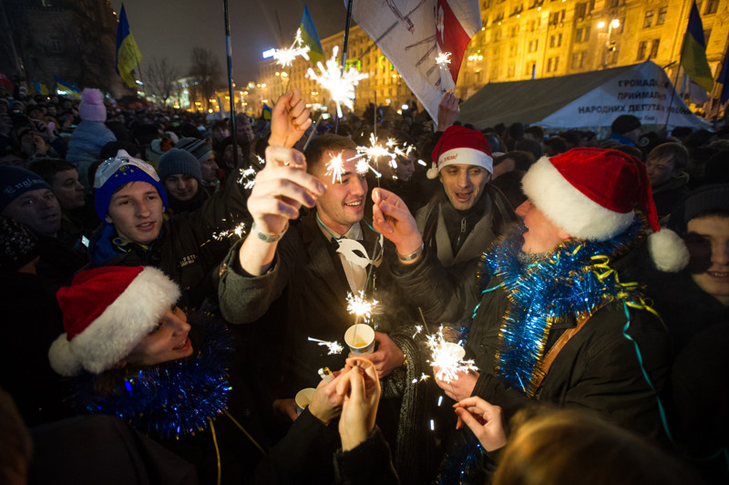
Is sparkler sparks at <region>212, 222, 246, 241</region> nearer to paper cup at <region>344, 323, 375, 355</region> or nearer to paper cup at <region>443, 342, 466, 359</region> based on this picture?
paper cup at <region>344, 323, 375, 355</region>

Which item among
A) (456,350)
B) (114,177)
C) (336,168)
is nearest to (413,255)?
(456,350)

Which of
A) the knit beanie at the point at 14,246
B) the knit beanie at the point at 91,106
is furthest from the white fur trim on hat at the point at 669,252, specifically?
the knit beanie at the point at 91,106

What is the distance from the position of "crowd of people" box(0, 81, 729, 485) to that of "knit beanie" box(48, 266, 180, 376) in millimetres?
10

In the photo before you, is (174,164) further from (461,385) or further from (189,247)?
(461,385)

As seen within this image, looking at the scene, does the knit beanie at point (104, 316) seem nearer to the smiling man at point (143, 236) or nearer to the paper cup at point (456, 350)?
the smiling man at point (143, 236)

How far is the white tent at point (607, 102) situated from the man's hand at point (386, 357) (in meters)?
12.0

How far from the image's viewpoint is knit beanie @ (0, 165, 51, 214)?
2971 millimetres

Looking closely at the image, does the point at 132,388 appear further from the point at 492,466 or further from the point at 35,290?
the point at 492,466

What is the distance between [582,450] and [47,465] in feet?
4.94

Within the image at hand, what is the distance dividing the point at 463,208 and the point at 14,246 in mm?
4111

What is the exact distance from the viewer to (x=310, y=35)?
599 cm

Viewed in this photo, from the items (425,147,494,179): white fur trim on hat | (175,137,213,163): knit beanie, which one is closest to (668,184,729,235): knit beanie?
(425,147,494,179): white fur trim on hat

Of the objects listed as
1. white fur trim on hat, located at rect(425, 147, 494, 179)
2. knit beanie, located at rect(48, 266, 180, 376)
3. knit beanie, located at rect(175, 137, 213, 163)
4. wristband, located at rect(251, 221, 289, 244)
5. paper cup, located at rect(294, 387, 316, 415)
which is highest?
knit beanie, located at rect(175, 137, 213, 163)

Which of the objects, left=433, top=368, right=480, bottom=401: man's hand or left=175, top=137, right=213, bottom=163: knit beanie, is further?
left=175, top=137, right=213, bottom=163: knit beanie
